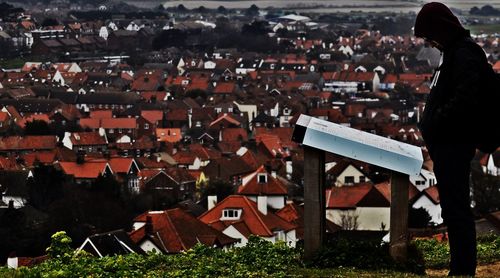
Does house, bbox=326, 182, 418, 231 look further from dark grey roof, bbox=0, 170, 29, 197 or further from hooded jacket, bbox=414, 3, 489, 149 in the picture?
hooded jacket, bbox=414, 3, 489, 149

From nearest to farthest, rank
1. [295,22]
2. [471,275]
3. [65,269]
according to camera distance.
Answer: [471,275]
[65,269]
[295,22]

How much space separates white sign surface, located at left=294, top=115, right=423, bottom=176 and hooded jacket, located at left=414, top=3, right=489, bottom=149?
14.2 inches

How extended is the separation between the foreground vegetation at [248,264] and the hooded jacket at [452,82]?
83 centimetres

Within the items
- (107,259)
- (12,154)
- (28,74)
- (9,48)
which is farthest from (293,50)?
(107,259)

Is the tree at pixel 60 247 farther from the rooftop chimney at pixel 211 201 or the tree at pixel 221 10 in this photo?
the tree at pixel 221 10

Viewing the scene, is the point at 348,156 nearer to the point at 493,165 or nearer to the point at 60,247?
the point at 60,247

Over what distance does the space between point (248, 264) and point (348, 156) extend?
1016 mm

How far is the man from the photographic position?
6795 millimetres

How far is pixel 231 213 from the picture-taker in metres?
28.8

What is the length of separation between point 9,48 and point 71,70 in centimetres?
1268

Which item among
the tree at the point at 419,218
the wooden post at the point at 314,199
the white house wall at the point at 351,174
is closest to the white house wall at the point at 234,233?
the tree at the point at 419,218

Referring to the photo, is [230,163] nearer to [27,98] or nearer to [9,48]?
[27,98]

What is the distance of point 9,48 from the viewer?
370 feet

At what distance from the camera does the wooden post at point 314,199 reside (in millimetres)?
7551
